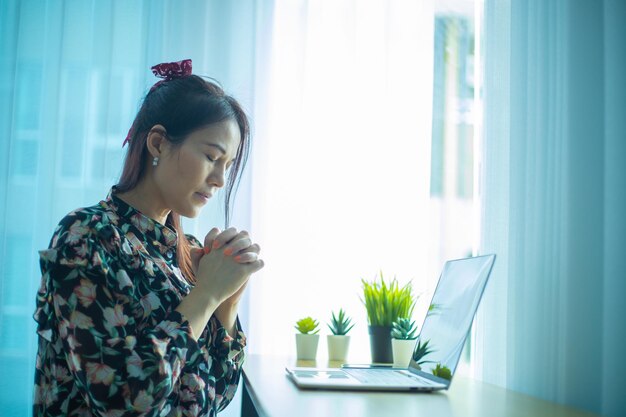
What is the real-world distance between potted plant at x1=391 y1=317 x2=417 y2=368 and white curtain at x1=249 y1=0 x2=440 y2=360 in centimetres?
45

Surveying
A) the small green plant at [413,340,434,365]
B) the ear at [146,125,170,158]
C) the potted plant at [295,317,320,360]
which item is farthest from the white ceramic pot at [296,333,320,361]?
the ear at [146,125,170,158]

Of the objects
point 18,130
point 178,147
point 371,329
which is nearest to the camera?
point 178,147

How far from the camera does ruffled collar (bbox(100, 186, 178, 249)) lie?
1180mm

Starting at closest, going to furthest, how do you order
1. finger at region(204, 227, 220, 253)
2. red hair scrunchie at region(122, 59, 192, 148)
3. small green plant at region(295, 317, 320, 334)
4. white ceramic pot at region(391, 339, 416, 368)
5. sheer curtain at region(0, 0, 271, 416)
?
finger at region(204, 227, 220, 253) → red hair scrunchie at region(122, 59, 192, 148) → white ceramic pot at region(391, 339, 416, 368) → small green plant at region(295, 317, 320, 334) → sheer curtain at region(0, 0, 271, 416)

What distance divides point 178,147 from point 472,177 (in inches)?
55.6

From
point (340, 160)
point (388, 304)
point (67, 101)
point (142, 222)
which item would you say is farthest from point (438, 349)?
point (67, 101)

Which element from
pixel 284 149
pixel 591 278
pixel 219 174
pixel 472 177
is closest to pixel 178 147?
pixel 219 174

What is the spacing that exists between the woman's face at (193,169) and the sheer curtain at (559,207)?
2.42ft

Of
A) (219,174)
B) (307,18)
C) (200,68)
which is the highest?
(307,18)

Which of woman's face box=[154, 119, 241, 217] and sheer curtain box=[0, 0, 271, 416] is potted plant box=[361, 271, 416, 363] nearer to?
sheer curtain box=[0, 0, 271, 416]

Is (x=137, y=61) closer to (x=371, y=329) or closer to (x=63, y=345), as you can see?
(x=371, y=329)

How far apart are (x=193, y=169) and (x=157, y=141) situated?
9 centimetres

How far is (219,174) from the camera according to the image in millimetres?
1276

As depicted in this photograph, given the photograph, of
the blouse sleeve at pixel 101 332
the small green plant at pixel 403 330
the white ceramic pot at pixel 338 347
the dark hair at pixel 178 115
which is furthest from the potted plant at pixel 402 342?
the blouse sleeve at pixel 101 332
